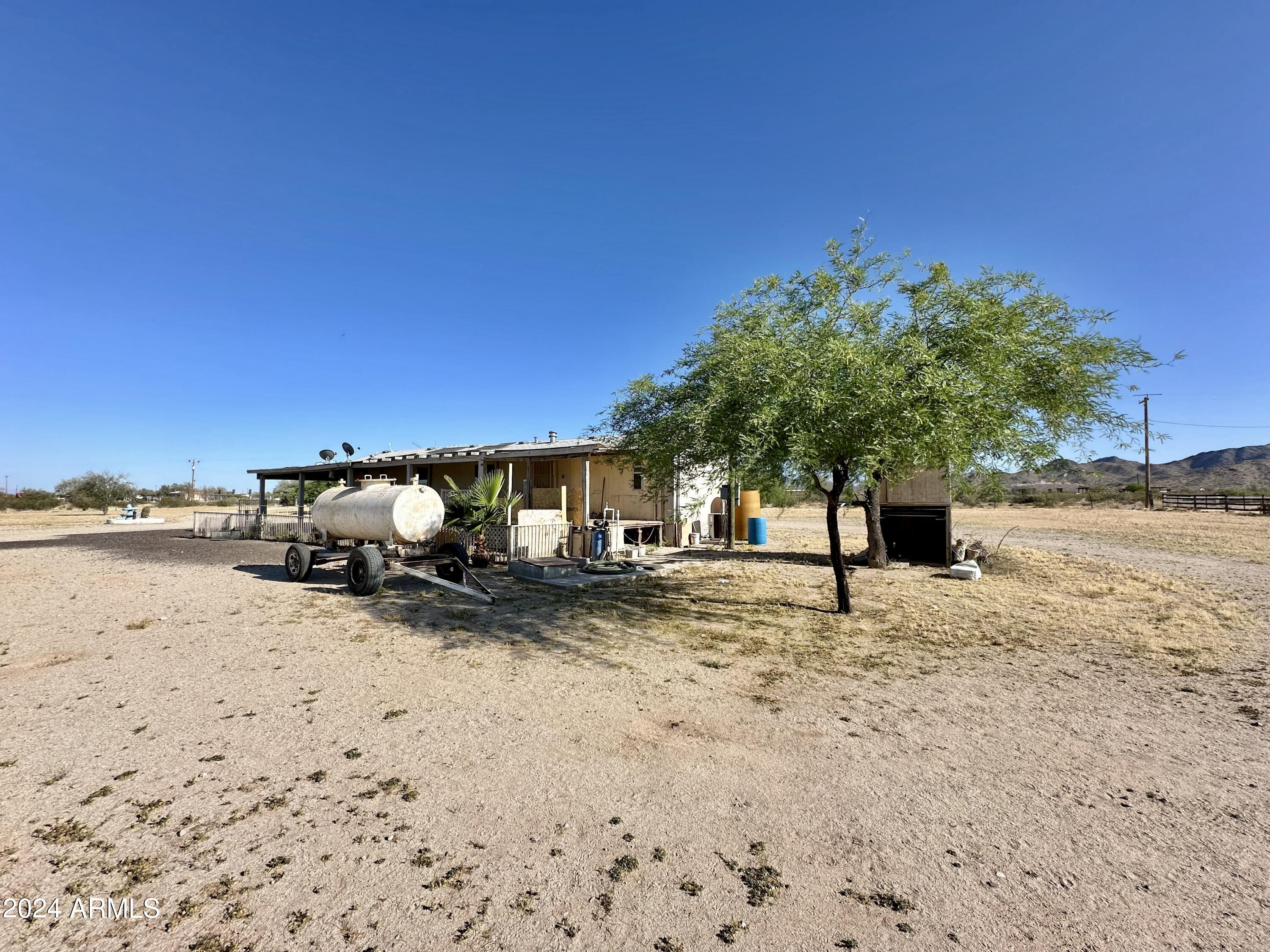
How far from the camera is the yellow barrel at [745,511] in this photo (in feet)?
71.4

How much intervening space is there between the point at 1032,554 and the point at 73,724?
19770 mm

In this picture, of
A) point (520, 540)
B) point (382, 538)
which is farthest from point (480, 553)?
point (382, 538)

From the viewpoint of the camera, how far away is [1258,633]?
794 centimetres

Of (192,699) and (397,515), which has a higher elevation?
(397,515)

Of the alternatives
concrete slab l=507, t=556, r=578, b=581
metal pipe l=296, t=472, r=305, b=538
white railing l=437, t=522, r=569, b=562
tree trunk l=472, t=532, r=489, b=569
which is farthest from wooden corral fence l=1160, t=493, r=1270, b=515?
metal pipe l=296, t=472, r=305, b=538

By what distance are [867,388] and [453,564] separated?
9.15m

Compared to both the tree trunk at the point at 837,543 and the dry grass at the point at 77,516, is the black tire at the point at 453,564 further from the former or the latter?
the dry grass at the point at 77,516

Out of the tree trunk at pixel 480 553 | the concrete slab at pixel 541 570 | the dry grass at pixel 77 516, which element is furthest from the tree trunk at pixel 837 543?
the dry grass at pixel 77 516

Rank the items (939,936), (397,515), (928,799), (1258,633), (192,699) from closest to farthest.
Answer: (939,936), (928,799), (192,699), (1258,633), (397,515)

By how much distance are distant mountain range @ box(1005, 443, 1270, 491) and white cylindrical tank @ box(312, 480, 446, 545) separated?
1416 inches

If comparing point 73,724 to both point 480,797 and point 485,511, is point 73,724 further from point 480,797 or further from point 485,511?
point 485,511

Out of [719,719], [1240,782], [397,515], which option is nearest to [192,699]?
[719,719]

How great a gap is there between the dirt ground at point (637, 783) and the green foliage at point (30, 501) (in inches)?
2675

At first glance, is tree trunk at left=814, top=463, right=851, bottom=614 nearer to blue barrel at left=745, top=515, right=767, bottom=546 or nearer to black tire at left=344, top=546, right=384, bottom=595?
black tire at left=344, top=546, right=384, bottom=595
